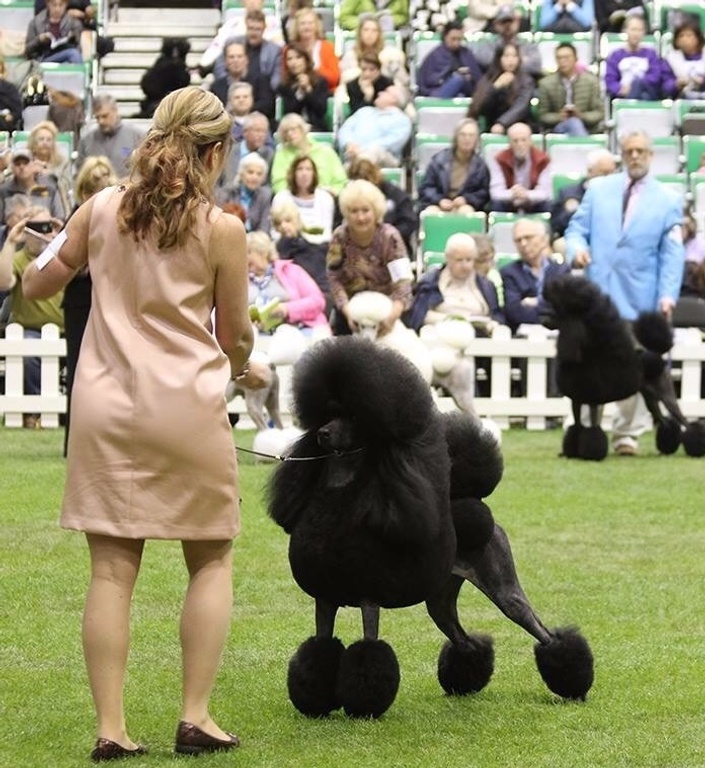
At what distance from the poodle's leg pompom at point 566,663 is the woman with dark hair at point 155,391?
3.77 ft

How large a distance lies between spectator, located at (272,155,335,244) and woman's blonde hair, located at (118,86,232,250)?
10129 millimetres

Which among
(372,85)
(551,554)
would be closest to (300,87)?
(372,85)

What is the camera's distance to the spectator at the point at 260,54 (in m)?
16.7

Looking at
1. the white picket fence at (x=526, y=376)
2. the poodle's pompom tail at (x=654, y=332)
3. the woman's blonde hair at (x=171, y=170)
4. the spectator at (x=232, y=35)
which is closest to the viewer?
the woman's blonde hair at (x=171, y=170)

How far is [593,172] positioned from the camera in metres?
15.5

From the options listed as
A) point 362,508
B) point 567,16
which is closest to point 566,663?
point 362,508

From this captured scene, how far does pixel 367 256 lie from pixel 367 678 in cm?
644

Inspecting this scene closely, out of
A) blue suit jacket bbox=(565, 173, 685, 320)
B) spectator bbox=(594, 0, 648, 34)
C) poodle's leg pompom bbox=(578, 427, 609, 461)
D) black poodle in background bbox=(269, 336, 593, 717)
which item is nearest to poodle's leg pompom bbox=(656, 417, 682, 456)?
poodle's leg pompom bbox=(578, 427, 609, 461)

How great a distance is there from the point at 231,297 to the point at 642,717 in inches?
66.0

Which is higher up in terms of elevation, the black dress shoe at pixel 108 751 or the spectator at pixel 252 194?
the spectator at pixel 252 194

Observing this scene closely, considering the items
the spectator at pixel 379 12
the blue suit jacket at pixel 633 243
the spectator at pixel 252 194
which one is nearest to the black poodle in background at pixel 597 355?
the blue suit jacket at pixel 633 243

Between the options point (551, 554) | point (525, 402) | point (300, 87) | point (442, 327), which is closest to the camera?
point (551, 554)

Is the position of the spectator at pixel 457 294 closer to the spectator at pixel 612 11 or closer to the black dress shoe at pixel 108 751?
the spectator at pixel 612 11

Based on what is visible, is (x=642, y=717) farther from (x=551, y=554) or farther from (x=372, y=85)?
(x=372, y=85)
